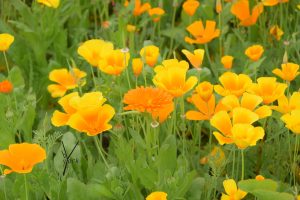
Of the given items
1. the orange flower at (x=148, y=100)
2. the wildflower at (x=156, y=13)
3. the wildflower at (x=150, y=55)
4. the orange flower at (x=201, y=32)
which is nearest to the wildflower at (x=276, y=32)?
the orange flower at (x=201, y=32)

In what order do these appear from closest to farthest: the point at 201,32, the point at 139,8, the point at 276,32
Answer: the point at 201,32, the point at 276,32, the point at 139,8

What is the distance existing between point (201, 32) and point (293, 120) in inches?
31.1

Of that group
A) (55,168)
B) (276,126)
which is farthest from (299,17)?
(55,168)

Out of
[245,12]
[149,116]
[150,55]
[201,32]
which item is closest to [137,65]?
[150,55]

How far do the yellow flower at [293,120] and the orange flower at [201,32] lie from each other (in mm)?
717

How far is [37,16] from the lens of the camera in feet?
7.24

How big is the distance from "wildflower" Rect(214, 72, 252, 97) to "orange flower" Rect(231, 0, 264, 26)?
640 millimetres

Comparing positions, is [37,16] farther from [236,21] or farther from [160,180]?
[160,180]

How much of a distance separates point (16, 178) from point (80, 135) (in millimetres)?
371

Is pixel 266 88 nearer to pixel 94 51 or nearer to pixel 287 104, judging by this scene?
pixel 287 104

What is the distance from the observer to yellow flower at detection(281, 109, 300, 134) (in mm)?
1314

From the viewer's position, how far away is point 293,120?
1.32 metres

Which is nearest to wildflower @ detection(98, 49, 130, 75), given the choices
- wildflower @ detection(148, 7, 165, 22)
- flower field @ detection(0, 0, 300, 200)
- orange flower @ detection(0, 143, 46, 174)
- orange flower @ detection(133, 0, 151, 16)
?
flower field @ detection(0, 0, 300, 200)

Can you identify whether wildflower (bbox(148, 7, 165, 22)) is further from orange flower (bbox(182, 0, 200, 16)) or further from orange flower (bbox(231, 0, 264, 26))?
orange flower (bbox(231, 0, 264, 26))
